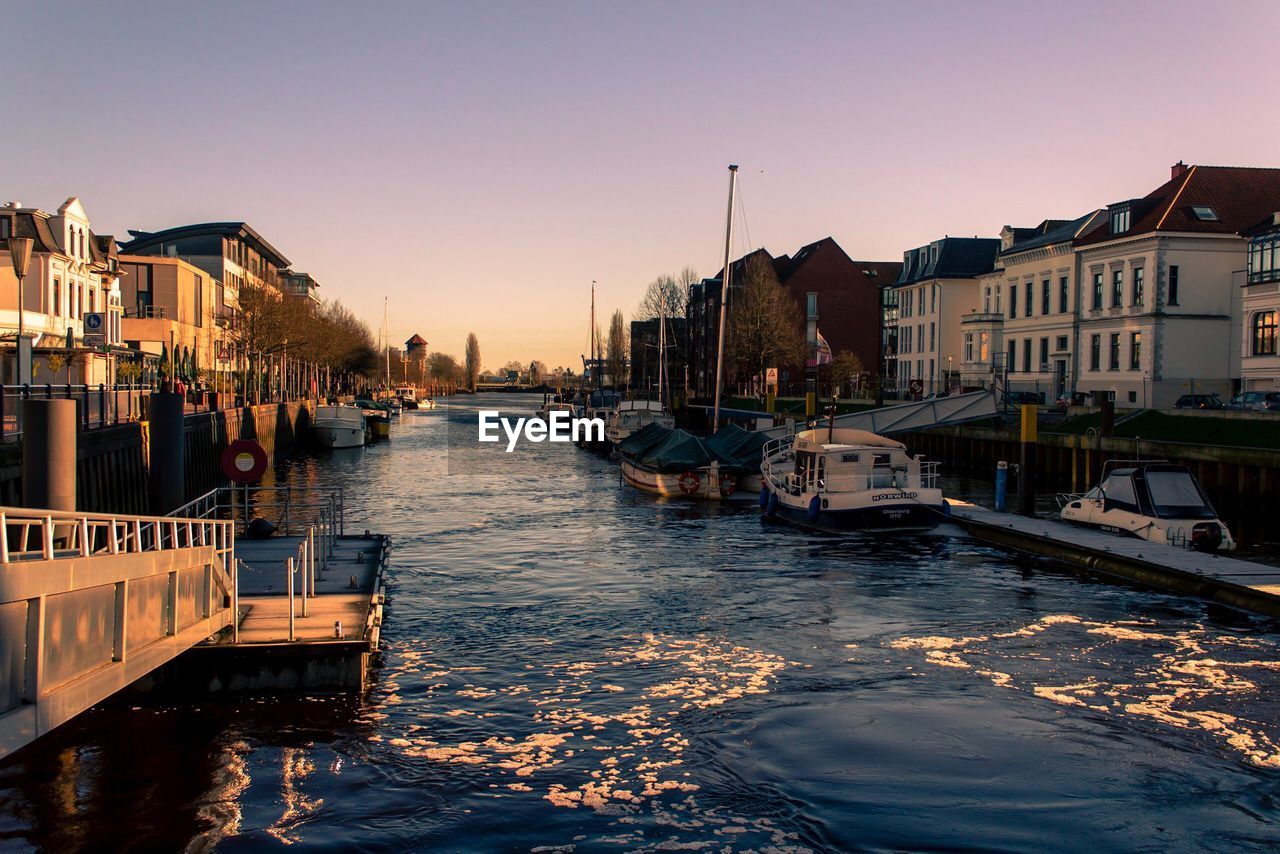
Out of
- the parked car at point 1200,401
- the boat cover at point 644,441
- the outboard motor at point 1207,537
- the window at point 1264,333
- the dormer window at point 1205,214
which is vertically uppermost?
the dormer window at point 1205,214

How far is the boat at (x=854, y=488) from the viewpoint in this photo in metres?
34.4

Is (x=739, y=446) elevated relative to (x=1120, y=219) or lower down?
lower down

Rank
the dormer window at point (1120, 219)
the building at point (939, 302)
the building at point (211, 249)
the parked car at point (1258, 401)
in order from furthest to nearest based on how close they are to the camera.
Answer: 1. the building at point (211, 249)
2. the building at point (939, 302)
3. the dormer window at point (1120, 219)
4. the parked car at point (1258, 401)

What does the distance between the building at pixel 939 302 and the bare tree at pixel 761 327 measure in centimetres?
1079

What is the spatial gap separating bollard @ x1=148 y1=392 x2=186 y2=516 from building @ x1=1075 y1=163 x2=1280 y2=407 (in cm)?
5491

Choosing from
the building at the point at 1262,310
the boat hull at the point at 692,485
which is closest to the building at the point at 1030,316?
the building at the point at 1262,310

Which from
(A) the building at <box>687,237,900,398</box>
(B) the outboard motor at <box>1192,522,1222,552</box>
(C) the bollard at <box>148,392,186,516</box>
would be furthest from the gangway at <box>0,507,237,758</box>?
(A) the building at <box>687,237,900,398</box>

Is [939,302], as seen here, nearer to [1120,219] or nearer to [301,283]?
[1120,219]

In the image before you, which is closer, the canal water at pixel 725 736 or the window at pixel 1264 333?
the canal water at pixel 725 736

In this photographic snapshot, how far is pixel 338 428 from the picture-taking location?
84.4m

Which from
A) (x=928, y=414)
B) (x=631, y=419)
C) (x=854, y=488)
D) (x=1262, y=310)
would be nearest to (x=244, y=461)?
(x=854, y=488)

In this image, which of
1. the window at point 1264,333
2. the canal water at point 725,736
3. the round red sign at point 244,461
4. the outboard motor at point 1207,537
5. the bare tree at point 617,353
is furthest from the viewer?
the bare tree at point 617,353

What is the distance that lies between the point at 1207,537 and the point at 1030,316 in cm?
5466

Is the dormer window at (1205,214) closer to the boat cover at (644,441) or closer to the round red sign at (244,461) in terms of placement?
the boat cover at (644,441)
